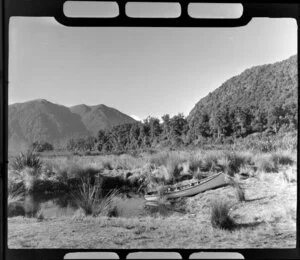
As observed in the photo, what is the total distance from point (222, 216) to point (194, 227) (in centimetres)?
18

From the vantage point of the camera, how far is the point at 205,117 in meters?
2.45

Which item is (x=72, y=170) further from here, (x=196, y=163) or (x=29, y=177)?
(x=196, y=163)

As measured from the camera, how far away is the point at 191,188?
2443mm

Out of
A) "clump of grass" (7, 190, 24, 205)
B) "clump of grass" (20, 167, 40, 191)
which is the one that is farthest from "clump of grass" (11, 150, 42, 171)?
"clump of grass" (7, 190, 24, 205)

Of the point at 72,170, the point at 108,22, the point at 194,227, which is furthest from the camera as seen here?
the point at 72,170

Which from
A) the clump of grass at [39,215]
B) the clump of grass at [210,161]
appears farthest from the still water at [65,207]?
the clump of grass at [210,161]

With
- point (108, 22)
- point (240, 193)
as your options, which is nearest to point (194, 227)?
point (240, 193)

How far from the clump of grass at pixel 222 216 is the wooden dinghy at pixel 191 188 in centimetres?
12

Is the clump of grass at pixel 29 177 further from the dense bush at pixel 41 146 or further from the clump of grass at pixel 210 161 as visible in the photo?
the clump of grass at pixel 210 161

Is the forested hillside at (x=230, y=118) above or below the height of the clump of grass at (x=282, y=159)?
above

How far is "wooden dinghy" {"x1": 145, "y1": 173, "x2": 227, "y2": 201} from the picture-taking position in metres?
2.43

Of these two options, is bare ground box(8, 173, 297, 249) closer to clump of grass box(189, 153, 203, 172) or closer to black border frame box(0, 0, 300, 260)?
clump of grass box(189, 153, 203, 172)

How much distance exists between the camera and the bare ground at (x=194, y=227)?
2.27 m

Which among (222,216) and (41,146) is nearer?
(222,216)
